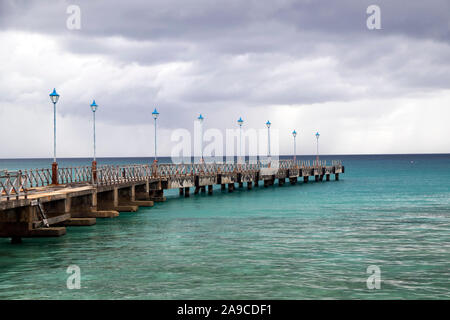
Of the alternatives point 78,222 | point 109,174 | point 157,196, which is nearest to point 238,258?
point 78,222

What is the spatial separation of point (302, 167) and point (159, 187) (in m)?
36.3

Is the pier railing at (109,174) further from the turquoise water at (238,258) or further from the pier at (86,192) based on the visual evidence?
the turquoise water at (238,258)

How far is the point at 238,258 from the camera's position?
2211 cm

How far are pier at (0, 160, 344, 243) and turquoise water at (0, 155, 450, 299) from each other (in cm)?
83

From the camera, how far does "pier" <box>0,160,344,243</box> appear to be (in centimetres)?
2544

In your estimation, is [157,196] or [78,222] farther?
[157,196]

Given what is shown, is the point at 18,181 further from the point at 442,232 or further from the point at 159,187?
the point at 159,187

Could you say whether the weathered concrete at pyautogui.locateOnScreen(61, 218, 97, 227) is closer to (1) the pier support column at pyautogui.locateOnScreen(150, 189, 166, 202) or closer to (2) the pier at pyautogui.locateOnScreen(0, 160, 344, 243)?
(2) the pier at pyautogui.locateOnScreen(0, 160, 344, 243)

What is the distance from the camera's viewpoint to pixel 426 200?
51906mm

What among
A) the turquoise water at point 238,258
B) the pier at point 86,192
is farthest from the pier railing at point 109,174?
the turquoise water at point 238,258

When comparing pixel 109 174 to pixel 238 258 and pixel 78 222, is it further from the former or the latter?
pixel 238 258

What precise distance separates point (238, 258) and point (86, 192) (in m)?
14.4

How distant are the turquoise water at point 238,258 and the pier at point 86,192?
0.83 meters
